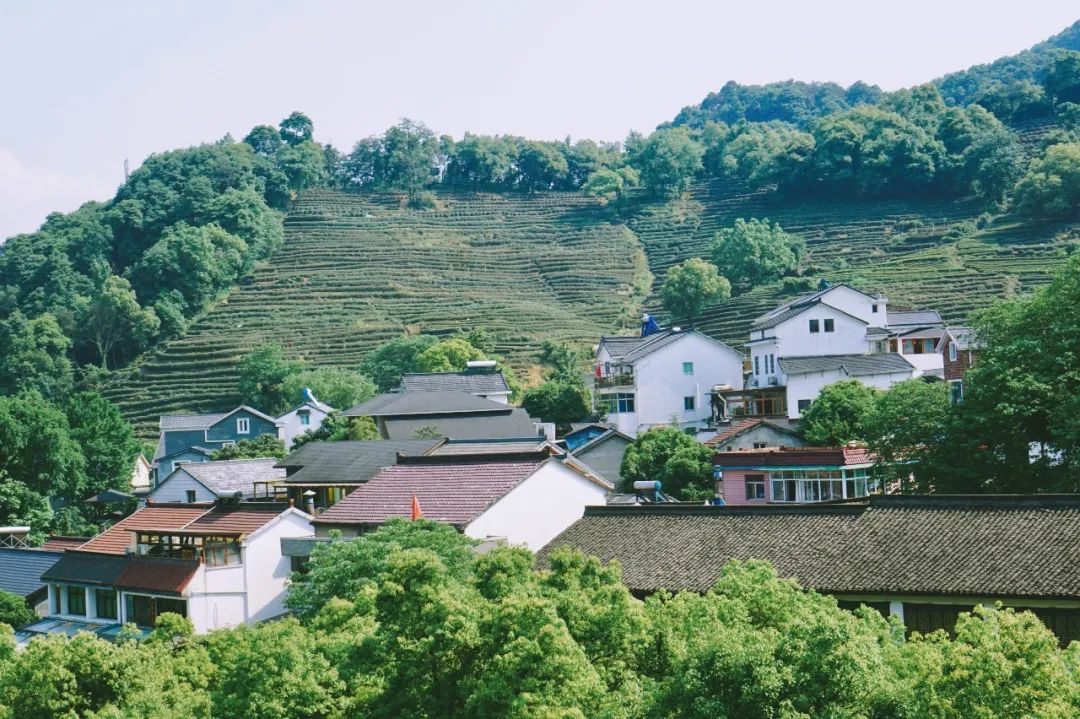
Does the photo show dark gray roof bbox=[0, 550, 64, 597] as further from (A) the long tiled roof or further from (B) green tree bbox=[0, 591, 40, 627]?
(A) the long tiled roof

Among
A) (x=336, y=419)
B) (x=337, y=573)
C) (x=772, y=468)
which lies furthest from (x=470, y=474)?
(x=336, y=419)

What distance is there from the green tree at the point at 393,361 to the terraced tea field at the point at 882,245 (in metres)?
15.8

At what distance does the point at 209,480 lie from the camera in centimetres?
4100

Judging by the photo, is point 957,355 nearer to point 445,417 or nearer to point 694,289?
point 445,417

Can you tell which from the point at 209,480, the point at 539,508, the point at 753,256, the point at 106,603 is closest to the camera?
the point at 539,508

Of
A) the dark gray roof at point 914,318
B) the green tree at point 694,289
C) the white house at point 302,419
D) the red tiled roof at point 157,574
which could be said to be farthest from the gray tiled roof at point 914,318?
the red tiled roof at point 157,574

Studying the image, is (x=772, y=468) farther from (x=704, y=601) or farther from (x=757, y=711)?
(x=757, y=711)

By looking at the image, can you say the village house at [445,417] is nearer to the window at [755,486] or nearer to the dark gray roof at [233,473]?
the dark gray roof at [233,473]

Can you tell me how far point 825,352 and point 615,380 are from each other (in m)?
8.69

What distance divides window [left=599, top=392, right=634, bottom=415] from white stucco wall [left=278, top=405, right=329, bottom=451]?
15.1 meters

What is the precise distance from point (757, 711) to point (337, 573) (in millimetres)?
13616

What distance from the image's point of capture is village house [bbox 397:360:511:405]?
55.7 meters

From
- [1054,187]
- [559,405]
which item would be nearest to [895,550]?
[559,405]

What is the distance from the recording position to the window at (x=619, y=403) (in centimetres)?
5053
